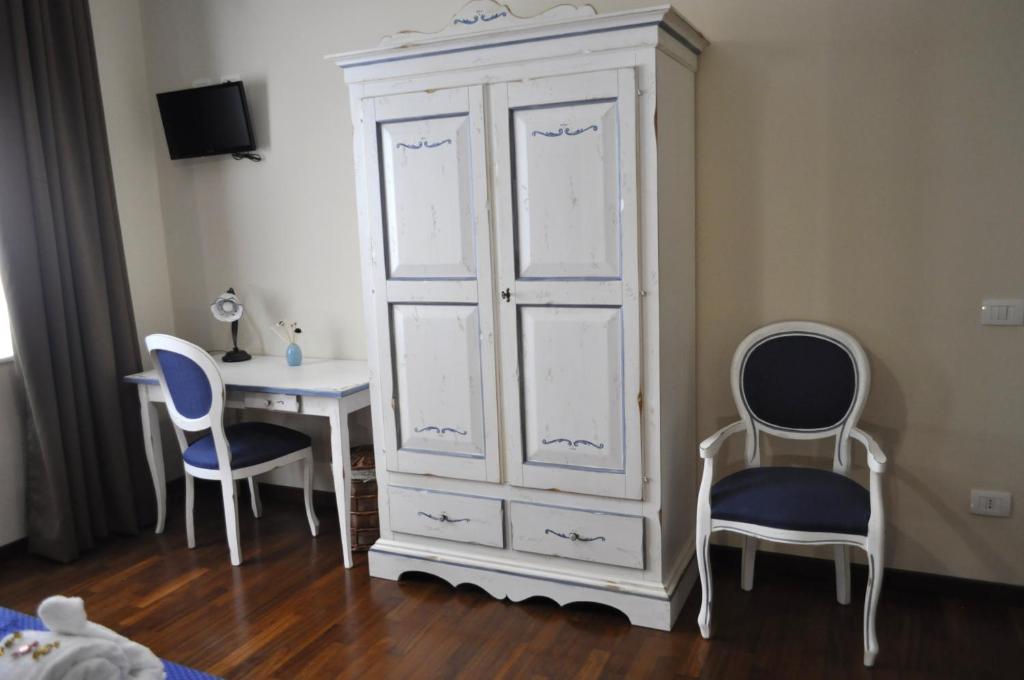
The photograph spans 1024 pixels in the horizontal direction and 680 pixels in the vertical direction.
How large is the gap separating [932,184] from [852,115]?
34cm

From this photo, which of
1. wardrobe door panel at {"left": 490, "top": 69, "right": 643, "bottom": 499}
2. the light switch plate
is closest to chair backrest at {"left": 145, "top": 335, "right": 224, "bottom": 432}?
wardrobe door panel at {"left": 490, "top": 69, "right": 643, "bottom": 499}

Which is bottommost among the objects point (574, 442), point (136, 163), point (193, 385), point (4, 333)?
point (574, 442)

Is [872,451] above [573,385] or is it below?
below

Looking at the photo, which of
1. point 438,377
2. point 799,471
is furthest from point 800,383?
point 438,377

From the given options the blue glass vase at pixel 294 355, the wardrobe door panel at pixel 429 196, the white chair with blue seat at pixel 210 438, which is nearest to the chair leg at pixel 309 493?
the white chair with blue seat at pixel 210 438

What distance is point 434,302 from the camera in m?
2.85

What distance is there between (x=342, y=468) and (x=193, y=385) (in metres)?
0.67

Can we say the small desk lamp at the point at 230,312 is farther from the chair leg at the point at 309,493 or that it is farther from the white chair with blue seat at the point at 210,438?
the chair leg at the point at 309,493

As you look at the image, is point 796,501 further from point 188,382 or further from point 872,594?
point 188,382

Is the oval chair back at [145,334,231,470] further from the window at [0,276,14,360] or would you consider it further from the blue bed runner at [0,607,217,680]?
the blue bed runner at [0,607,217,680]

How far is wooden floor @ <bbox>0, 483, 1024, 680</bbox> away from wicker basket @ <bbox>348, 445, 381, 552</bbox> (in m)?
0.13

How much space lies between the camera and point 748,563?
288 centimetres

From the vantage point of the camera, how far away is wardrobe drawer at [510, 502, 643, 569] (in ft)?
8.83

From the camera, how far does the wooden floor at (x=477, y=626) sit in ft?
8.04
